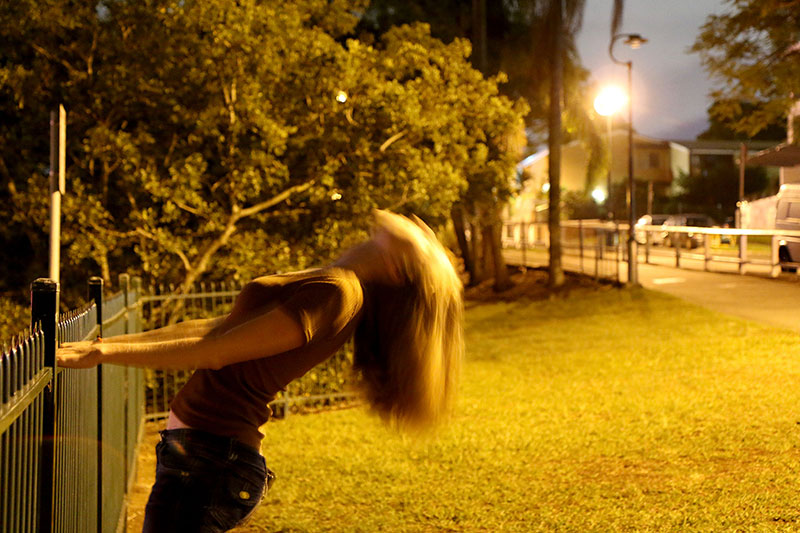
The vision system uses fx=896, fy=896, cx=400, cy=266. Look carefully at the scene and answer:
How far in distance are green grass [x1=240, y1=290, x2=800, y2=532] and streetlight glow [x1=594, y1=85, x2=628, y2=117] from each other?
943cm

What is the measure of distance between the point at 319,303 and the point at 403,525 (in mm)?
3645

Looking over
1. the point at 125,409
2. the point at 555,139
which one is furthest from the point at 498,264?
the point at 125,409

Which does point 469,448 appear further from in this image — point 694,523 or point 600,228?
point 600,228

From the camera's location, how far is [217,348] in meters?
2.38

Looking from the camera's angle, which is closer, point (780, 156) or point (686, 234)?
point (780, 156)

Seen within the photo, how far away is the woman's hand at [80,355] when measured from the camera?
2328 mm

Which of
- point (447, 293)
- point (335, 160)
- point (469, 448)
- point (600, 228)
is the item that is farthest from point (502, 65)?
point (447, 293)

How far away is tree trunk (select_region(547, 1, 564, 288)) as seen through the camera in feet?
65.6

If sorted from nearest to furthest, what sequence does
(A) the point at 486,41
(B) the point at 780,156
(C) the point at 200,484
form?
(C) the point at 200,484, (B) the point at 780,156, (A) the point at 486,41

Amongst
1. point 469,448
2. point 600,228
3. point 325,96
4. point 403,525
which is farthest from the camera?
point 600,228

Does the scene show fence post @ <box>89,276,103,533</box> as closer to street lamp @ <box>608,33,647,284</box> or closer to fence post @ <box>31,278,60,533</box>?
fence post @ <box>31,278,60,533</box>

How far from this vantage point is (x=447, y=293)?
104 inches

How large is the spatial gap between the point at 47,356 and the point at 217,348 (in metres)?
0.50

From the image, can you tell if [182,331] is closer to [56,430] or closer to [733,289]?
[56,430]
